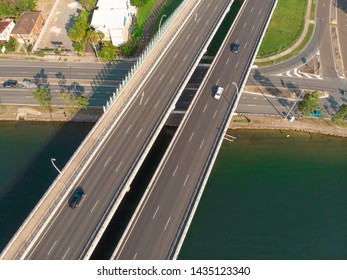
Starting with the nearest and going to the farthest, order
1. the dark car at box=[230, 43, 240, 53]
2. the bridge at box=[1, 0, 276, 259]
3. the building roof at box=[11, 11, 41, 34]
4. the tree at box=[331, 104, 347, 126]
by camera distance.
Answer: the bridge at box=[1, 0, 276, 259] → the tree at box=[331, 104, 347, 126] → the dark car at box=[230, 43, 240, 53] → the building roof at box=[11, 11, 41, 34]

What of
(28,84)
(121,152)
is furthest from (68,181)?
(28,84)

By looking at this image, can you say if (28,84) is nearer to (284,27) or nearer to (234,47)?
(234,47)

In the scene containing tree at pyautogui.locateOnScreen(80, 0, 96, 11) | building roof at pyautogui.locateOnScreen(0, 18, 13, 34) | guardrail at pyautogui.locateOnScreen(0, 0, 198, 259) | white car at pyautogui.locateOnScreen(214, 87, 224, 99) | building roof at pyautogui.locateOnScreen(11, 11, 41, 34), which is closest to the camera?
guardrail at pyautogui.locateOnScreen(0, 0, 198, 259)

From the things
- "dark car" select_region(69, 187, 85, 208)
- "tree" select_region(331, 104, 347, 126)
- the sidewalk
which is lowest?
"dark car" select_region(69, 187, 85, 208)

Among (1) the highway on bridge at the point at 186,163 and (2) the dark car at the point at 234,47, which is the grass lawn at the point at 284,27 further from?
(2) the dark car at the point at 234,47

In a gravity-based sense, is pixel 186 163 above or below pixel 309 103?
below

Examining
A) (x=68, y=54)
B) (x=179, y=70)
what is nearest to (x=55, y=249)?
(x=179, y=70)

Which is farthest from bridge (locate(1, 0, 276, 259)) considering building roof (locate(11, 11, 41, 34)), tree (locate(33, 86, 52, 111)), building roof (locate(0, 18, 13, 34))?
building roof (locate(0, 18, 13, 34))

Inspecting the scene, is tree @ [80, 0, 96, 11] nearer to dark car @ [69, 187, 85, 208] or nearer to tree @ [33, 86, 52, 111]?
tree @ [33, 86, 52, 111]
